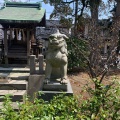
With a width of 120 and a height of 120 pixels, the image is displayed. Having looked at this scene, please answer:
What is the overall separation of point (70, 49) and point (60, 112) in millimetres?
7122

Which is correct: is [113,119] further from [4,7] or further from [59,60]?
[4,7]

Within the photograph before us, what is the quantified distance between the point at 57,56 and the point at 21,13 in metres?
4.67

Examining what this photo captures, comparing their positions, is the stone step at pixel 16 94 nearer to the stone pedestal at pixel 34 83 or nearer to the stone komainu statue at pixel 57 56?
the stone pedestal at pixel 34 83

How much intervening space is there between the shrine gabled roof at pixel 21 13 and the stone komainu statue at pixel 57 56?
335 cm

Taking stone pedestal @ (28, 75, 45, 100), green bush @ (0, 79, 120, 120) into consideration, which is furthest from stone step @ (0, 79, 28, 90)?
green bush @ (0, 79, 120, 120)

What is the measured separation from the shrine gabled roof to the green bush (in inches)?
222

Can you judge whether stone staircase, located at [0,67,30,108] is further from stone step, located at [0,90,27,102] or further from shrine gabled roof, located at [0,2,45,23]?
shrine gabled roof, located at [0,2,45,23]

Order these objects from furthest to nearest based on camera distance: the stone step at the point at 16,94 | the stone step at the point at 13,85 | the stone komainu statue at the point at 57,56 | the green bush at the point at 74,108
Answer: the stone step at the point at 13,85 < the stone step at the point at 16,94 < the stone komainu statue at the point at 57,56 < the green bush at the point at 74,108

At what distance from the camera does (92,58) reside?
6.54 metres

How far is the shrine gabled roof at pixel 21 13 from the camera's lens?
7469 mm

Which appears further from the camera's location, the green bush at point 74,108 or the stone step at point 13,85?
the stone step at point 13,85

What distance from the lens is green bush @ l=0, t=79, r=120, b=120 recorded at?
1.85 meters

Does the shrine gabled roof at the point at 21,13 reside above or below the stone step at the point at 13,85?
above

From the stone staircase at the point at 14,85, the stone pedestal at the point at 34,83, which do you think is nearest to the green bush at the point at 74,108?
the stone staircase at the point at 14,85
